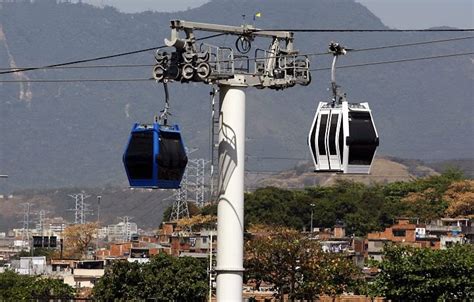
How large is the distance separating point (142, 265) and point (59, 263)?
166ft

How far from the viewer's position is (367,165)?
25.4 metres

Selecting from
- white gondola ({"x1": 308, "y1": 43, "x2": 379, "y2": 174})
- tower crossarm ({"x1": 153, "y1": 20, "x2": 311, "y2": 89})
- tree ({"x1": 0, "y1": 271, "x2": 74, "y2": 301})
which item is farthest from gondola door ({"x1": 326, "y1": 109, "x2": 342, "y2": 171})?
tree ({"x1": 0, "y1": 271, "x2": 74, "y2": 301})

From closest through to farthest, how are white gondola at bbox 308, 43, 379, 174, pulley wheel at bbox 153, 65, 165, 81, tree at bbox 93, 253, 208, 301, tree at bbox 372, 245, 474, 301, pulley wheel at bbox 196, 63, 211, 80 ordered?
pulley wheel at bbox 196, 63, 211, 80
pulley wheel at bbox 153, 65, 165, 81
white gondola at bbox 308, 43, 379, 174
tree at bbox 372, 245, 474, 301
tree at bbox 93, 253, 208, 301

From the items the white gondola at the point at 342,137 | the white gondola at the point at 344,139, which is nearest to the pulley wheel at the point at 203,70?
the white gondola at the point at 342,137

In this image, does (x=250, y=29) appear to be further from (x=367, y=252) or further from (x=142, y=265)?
(x=367, y=252)

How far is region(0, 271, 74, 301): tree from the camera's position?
9494 cm

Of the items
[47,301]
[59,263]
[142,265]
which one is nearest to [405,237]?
[59,263]

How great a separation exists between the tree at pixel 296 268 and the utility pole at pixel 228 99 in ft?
225

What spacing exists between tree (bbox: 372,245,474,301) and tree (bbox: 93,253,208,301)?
14744 millimetres

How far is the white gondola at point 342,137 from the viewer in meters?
25.4

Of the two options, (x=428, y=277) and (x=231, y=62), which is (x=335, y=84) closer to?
(x=231, y=62)

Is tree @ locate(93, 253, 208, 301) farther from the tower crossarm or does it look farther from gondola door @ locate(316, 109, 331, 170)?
the tower crossarm

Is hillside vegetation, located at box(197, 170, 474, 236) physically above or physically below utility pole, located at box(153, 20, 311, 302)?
above

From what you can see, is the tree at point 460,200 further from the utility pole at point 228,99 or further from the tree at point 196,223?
the utility pole at point 228,99
